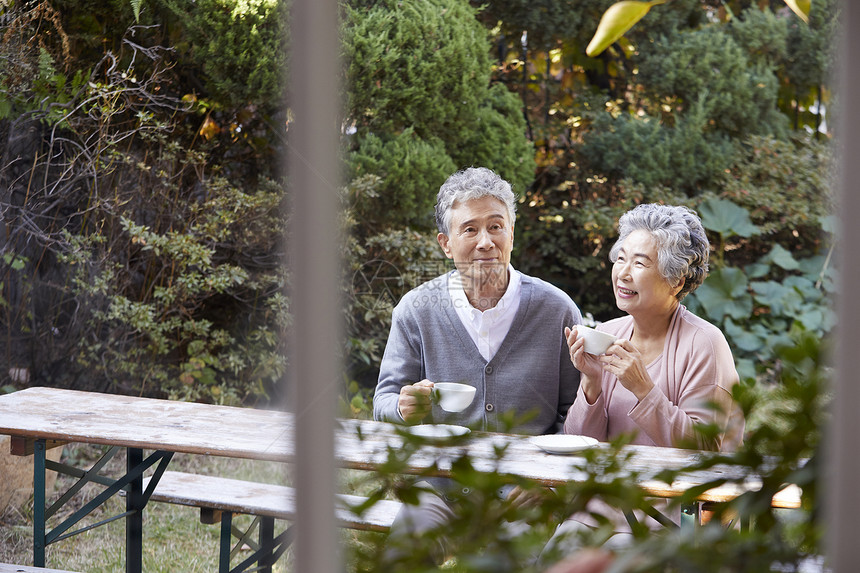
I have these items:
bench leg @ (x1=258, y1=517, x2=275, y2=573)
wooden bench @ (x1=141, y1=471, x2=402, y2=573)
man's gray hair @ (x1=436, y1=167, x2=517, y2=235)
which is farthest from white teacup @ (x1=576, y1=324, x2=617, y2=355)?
bench leg @ (x1=258, y1=517, x2=275, y2=573)

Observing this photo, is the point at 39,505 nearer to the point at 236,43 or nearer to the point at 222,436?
the point at 222,436

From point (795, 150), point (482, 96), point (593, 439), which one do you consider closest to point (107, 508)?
point (593, 439)

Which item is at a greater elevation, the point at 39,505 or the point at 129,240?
the point at 129,240

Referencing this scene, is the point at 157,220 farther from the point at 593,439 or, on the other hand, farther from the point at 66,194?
the point at 593,439

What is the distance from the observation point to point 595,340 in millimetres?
1669

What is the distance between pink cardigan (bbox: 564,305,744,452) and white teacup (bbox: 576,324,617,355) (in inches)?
5.2

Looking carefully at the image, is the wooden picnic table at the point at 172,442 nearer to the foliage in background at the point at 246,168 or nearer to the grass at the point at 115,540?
Result: the grass at the point at 115,540

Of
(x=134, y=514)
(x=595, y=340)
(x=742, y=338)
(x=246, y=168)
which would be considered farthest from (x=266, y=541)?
(x=742, y=338)

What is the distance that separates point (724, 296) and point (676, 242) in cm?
282

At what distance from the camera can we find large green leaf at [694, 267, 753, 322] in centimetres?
443

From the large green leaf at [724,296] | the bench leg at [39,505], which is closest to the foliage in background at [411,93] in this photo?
the large green leaf at [724,296]

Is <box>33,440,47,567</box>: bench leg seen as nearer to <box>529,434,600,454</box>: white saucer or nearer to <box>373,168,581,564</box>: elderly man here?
<box>373,168,581,564</box>: elderly man

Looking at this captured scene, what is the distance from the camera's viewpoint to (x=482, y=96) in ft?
13.2

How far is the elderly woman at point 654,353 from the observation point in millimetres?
1663
